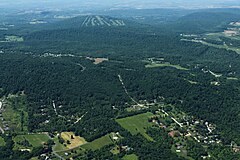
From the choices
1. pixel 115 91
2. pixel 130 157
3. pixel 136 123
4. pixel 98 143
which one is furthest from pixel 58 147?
pixel 115 91

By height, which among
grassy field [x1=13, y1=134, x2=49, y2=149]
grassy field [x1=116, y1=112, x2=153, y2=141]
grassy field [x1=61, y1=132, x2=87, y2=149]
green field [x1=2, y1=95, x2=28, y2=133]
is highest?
green field [x1=2, y1=95, x2=28, y2=133]

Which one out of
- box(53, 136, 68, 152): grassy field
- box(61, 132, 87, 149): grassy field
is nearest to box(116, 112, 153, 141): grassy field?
box(61, 132, 87, 149): grassy field

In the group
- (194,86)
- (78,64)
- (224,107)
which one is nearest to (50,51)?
(78,64)

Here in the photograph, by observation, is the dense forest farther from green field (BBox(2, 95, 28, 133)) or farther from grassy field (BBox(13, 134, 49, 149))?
grassy field (BBox(13, 134, 49, 149))

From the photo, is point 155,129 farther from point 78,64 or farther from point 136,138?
point 78,64

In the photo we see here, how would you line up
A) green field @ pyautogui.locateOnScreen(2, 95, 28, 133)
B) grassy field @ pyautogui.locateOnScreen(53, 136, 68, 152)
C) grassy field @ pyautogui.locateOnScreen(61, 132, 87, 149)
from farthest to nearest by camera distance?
1. green field @ pyautogui.locateOnScreen(2, 95, 28, 133)
2. grassy field @ pyautogui.locateOnScreen(61, 132, 87, 149)
3. grassy field @ pyautogui.locateOnScreen(53, 136, 68, 152)

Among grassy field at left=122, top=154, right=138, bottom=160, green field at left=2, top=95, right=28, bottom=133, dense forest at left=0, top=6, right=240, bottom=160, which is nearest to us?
grassy field at left=122, top=154, right=138, bottom=160
